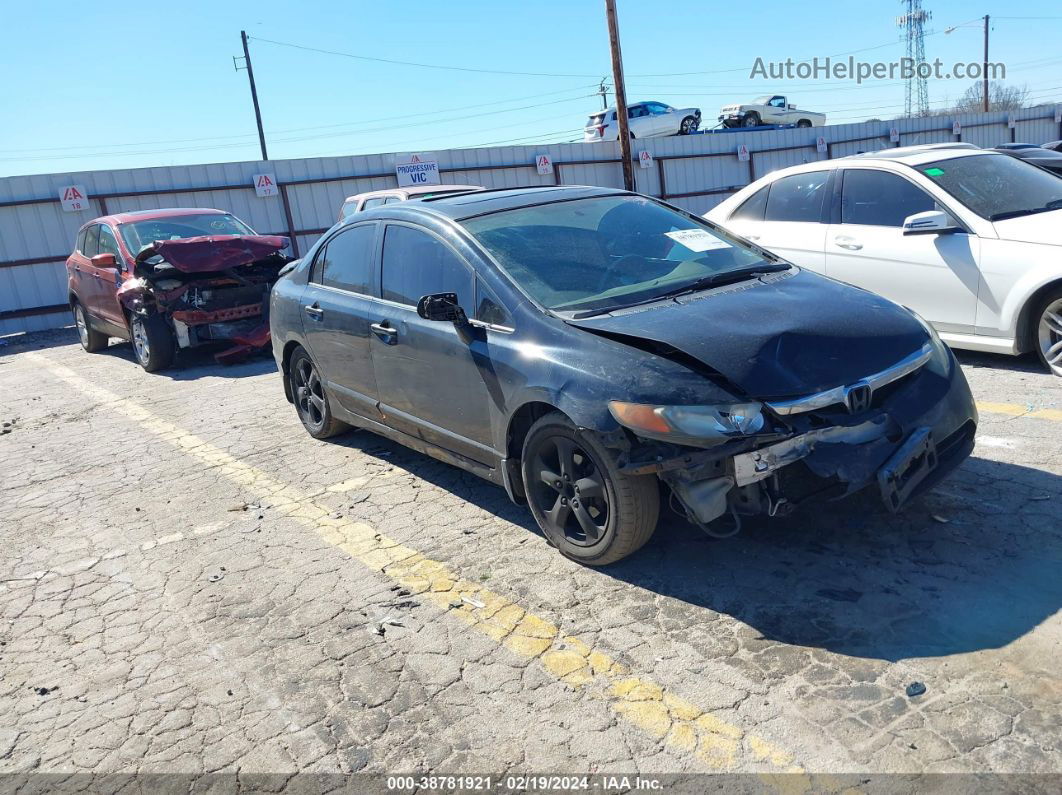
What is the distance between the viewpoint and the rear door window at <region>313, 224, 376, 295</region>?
5.15 metres

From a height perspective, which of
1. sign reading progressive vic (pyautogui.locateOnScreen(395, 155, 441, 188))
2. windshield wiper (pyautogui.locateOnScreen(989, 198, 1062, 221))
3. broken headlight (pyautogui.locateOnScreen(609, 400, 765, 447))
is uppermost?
sign reading progressive vic (pyautogui.locateOnScreen(395, 155, 441, 188))

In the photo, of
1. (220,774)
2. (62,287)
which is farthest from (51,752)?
(62,287)

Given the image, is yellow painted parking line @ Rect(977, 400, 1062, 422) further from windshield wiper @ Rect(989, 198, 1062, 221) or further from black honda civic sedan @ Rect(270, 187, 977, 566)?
black honda civic sedan @ Rect(270, 187, 977, 566)

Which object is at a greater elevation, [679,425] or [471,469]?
[679,425]

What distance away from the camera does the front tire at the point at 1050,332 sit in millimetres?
5738

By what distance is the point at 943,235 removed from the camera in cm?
623

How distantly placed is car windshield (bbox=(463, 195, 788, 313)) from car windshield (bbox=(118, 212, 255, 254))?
6.62 meters

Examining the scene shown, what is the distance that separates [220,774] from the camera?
8.96 feet

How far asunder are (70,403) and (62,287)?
8517 millimetres

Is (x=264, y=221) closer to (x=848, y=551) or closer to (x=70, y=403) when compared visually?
(x=70, y=403)

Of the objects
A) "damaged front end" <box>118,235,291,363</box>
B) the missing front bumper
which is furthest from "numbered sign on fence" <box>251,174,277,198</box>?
the missing front bumper

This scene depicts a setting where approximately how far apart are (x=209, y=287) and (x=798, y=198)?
20.5 feet

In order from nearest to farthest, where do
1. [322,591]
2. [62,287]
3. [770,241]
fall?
[322,591] → [770,241] → [62,287]

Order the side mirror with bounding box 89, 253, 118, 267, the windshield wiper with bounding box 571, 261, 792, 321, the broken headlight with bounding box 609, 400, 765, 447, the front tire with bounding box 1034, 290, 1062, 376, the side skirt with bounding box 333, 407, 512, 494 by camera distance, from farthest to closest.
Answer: the side mirror with bounding box 89, 253, 118, 267 < the front tire with bounding box 1034, 290, 1062, 376 < the side skirt with bounding box 333, 407, 512, 494 < the windshield wiper with bounding box 571, 261, 792, 321 < the broken headlight with bounding box 609, 400, 765, 447
